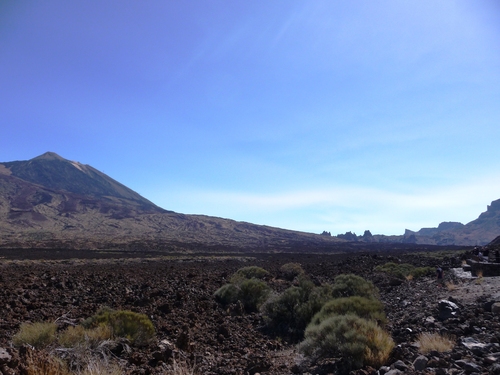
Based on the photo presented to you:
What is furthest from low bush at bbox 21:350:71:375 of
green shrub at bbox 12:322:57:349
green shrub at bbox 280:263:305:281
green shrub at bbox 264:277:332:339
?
green shrub at bbox 280:263:305:281

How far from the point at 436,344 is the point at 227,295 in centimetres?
1033

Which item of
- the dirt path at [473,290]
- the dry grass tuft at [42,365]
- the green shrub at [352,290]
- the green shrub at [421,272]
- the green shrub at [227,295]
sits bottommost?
the green shrub at [227,295]

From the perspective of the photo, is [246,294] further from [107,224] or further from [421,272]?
[107,224]

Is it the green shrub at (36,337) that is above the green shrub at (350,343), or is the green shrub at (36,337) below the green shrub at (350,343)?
below

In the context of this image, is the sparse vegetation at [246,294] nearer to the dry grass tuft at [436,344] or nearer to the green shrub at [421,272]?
the dry grass tuft at [436,344]

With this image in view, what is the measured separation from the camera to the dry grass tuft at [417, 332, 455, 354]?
6.55 m

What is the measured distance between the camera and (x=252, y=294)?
51.0ft

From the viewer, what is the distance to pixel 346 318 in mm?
7984

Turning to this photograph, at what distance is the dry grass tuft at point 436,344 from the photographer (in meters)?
6.55

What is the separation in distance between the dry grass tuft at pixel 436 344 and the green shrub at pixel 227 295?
30.9 ft

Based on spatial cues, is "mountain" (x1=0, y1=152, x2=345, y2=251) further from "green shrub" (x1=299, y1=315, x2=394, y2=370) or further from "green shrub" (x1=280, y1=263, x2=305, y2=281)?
"green shrub" (x1=299, y1=315, x2=394, y2=370)

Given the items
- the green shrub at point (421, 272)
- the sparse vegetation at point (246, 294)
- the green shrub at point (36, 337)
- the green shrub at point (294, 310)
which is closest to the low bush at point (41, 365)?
the green shrub at point (36, 337)

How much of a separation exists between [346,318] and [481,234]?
199474 millimetres

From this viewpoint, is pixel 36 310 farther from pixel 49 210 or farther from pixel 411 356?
pixel 49 210
